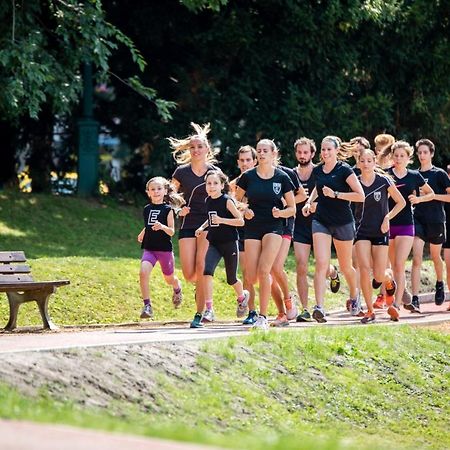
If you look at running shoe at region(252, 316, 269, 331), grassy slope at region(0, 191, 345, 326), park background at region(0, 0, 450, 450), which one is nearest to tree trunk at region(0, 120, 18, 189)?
park background at region(0, 0, 450, 450)

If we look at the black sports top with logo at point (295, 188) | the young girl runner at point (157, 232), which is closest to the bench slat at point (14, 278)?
the young girl runner at point (157, 232)

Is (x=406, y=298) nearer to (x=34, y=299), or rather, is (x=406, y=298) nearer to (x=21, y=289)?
(x=34, y=299)

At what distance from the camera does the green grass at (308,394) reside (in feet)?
37.4

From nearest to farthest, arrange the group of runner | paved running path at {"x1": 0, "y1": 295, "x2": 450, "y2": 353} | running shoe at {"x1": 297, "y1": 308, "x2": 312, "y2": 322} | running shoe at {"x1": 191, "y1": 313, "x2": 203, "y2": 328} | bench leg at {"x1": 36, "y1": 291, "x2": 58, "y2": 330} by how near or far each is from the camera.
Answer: paved running path at {"x1": 0, "y1": 295, "x2": 450, "y2": 353} < the group of runner < running shoe at {"x1": 191, "y1": 313, "x2": 203, "y2": 328} < bench leg at {"x1": 36, "y1": 291, "x2": 58, "y2": 330} < running shoe at {"x1": 297, "y1": 308, "x2": 312, "y2": 322}

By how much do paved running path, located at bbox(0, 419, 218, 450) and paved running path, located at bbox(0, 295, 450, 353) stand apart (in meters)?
3.53

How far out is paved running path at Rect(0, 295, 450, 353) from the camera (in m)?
13.1

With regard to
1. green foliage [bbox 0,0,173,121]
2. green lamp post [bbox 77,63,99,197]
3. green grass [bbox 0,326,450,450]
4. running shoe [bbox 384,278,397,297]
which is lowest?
green grass [bbox 0,326,450,450]

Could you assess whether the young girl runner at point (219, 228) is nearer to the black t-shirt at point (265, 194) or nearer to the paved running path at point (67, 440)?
the black t-shirt at point (265, 194)

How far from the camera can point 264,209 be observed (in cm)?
1593

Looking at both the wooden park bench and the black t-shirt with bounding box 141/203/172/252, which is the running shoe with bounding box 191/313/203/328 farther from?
the wooden park bench

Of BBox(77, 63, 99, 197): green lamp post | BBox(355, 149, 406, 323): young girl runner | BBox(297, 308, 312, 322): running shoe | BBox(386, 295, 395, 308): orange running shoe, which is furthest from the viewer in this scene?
BBox(77, 63, 99, 197): green lamp post

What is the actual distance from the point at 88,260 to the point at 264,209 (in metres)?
5.82

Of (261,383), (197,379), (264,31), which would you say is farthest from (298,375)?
(264,31)

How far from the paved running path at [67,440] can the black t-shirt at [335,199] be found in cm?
836
